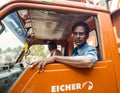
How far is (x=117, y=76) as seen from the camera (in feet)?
7.55

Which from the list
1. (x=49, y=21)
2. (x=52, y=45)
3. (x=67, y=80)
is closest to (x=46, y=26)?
(x=49, y=21)

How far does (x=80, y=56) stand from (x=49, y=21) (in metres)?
0.80

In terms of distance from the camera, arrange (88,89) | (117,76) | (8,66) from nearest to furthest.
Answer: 1. (88,89)
2. (117,76)
3. (8,66)

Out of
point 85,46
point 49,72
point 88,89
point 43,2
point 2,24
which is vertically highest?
point 43,2

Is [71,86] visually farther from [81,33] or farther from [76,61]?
[81,33]

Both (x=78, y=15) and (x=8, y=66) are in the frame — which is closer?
(x=78, y=15)

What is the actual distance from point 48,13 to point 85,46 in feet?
1.63

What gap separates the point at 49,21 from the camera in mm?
2811

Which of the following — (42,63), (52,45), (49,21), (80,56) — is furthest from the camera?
(52,45)

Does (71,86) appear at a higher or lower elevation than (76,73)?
lower

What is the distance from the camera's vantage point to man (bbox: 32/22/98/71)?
2.11 m

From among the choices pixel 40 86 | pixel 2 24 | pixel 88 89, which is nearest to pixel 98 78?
pixel 88 89

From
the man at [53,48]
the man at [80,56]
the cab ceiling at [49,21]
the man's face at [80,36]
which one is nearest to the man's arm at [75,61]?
the man at [80,56]

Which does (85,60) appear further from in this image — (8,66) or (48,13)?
(8,66)
